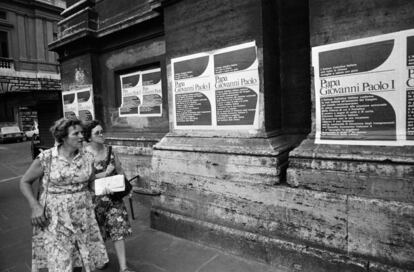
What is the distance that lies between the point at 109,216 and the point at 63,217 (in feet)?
2.05

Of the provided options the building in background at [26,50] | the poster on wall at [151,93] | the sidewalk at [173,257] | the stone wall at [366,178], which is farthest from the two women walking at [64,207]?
the building in background at [26,50]

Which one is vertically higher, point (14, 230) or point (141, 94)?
point (141, 94)

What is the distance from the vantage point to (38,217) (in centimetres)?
219

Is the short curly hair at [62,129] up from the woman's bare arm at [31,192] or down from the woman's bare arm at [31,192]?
up

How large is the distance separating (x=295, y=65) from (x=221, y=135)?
125 cm

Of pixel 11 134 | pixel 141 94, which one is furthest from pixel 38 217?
pixel 11 134

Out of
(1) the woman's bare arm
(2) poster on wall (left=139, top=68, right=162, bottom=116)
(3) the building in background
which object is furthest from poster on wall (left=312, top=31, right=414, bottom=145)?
(3) the building in background

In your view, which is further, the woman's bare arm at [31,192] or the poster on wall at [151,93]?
the poster on wall at [151,93]

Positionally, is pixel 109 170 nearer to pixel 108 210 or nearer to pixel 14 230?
pixel 108 210

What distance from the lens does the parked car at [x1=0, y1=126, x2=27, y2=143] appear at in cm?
2269

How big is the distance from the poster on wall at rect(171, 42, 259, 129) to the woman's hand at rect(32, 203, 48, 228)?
6.75ft

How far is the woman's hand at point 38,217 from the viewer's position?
2.19m

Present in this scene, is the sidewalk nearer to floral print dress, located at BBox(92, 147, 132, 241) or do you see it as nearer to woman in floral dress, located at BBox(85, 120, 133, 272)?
woman in floral dress, located at BBox(85, 120, 133, 272)

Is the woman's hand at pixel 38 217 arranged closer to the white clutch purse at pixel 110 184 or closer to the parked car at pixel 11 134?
the white clutch purse at pixel 110 184
